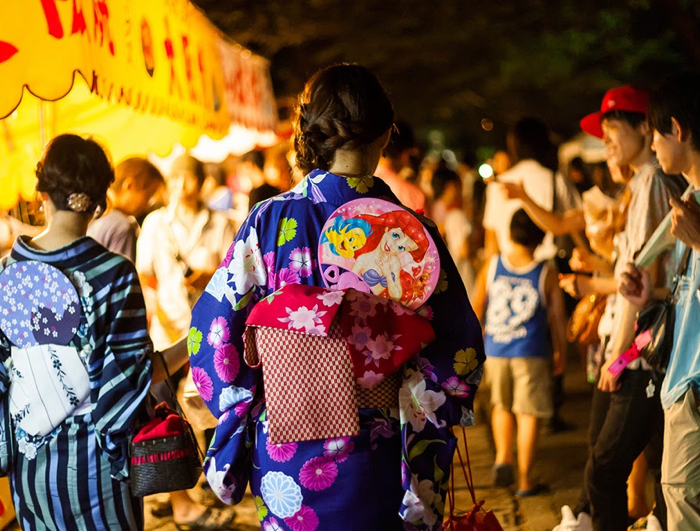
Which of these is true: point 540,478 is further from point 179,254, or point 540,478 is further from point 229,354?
point 229,354

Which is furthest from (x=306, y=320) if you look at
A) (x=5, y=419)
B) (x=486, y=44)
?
(x=486, y=44)

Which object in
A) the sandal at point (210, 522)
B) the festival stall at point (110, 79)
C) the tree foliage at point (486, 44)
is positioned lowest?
the sandal at point (210, 522)

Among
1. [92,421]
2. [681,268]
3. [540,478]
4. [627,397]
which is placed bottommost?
[540,478]

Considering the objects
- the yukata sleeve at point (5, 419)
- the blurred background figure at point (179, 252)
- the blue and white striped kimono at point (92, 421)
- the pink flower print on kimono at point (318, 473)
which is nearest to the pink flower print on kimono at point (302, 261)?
the pink flower print on kimono at point (318, 473)

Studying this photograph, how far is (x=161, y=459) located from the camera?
3.13m

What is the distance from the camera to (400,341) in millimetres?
2553

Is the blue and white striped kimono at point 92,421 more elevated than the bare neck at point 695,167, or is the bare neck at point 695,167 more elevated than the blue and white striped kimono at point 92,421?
the bare neck at point 695,167

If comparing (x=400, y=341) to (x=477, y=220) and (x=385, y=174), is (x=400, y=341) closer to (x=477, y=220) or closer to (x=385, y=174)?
(x=385, y=174)

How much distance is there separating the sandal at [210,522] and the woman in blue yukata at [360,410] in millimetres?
2723

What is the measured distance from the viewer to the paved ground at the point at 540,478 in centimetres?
525

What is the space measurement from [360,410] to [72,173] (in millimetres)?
1472

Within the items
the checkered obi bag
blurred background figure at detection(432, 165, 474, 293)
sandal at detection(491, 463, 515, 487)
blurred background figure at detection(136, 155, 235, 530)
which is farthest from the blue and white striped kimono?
blurred background figure at detection(432, 165, 474, 293)

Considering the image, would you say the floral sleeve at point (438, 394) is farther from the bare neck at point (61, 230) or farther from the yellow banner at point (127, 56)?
the yellow banner at point (127, 56)

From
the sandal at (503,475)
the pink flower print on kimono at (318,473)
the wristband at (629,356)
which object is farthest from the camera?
the sandal at (503,475)
